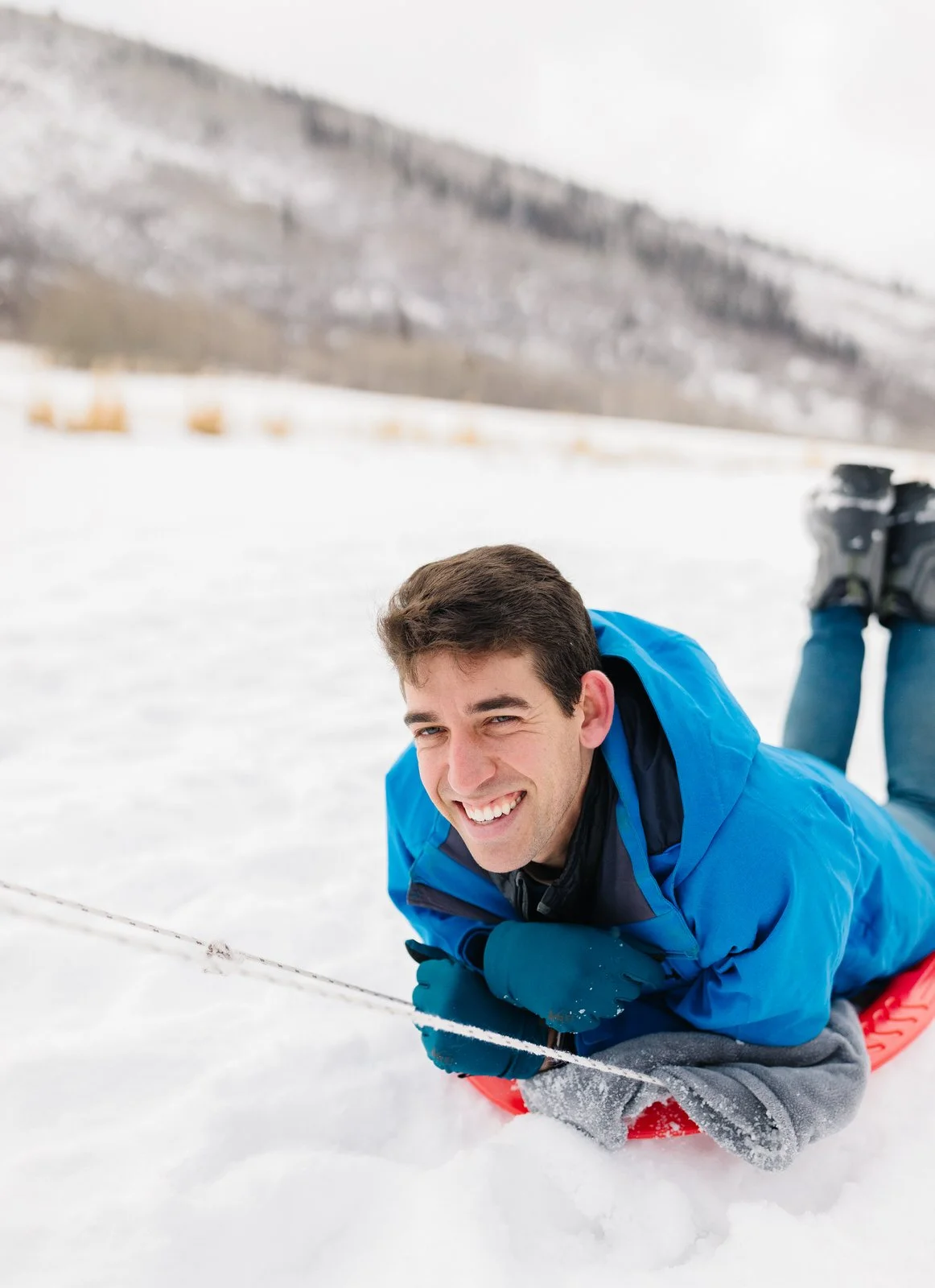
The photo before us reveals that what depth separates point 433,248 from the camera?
19391mm

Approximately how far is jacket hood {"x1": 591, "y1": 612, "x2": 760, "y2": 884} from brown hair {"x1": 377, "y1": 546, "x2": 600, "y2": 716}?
0.08 meters

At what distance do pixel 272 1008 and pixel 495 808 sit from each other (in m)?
0.75

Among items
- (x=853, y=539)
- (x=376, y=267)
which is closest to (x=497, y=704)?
(x=853, y=539)

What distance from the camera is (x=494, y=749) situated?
3.78 ft

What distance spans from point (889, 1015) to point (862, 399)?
714 inches

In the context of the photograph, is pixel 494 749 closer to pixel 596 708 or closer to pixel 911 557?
pixel 596 708

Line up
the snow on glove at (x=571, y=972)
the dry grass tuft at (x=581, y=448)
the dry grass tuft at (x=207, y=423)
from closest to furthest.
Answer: the snow on glove at (x=571, y=972) → the dry grass tuft at (x=207, y=423) → the dry grass tuft at (x=581, y=448)

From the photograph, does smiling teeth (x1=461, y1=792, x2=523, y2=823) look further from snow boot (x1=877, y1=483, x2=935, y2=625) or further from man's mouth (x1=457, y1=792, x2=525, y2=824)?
snow boot (x1=877, y1=483, x2=935, y2=625)

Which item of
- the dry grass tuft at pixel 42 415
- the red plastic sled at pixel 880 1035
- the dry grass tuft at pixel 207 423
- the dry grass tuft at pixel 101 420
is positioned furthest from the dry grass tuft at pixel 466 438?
the red plastic sled at pixel 880 1035

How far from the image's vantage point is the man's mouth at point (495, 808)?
3.83ft

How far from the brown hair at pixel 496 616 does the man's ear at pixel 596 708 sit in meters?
0.02

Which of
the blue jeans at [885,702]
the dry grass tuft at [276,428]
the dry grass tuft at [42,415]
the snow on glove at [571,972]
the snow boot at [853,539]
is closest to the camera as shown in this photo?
the snow on glove at [571,972]

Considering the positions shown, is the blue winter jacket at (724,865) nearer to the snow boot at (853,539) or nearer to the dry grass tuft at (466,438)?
the snow boot at (853,539)

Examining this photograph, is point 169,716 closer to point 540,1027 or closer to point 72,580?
point 72,580
